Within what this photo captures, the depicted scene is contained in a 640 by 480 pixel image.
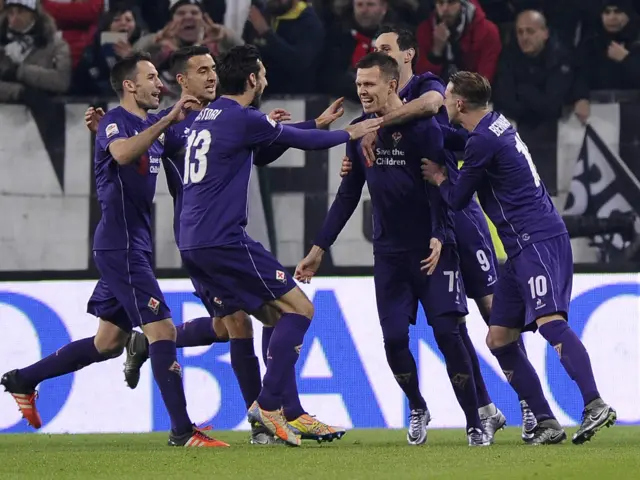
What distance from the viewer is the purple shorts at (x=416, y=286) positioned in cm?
744

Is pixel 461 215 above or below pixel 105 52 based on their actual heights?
below

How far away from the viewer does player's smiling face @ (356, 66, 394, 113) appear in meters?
7.36

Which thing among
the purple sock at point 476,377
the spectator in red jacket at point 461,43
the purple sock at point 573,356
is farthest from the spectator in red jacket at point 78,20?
the purple sock at point 573,356

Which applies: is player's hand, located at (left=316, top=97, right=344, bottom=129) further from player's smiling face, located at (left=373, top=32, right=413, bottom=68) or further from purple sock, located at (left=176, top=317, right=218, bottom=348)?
purple sock, located at (left=176, top=317, right=218, bottom=348)

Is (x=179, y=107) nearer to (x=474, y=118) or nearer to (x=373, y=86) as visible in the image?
(x=373, y=86)

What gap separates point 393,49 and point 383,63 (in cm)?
53

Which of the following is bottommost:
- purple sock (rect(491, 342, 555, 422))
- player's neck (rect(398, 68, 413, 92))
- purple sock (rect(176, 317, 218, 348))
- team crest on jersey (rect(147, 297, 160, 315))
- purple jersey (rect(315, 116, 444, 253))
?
purple sock (rect(176, 317, 218, 348))

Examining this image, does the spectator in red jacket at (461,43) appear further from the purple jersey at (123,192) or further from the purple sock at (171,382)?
the purple sock at (171,382)

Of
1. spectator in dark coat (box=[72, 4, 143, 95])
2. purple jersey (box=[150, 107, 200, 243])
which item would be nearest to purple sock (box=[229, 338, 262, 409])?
purple jersey (box=[150, 107, 200, 243])

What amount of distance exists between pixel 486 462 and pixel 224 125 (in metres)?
2.14

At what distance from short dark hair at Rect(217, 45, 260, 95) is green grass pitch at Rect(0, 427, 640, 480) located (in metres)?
1.82

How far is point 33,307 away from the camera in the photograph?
10016 millimetres

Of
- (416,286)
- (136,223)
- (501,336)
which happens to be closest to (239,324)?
(136,223)

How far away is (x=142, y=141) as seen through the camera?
7.28 metres
